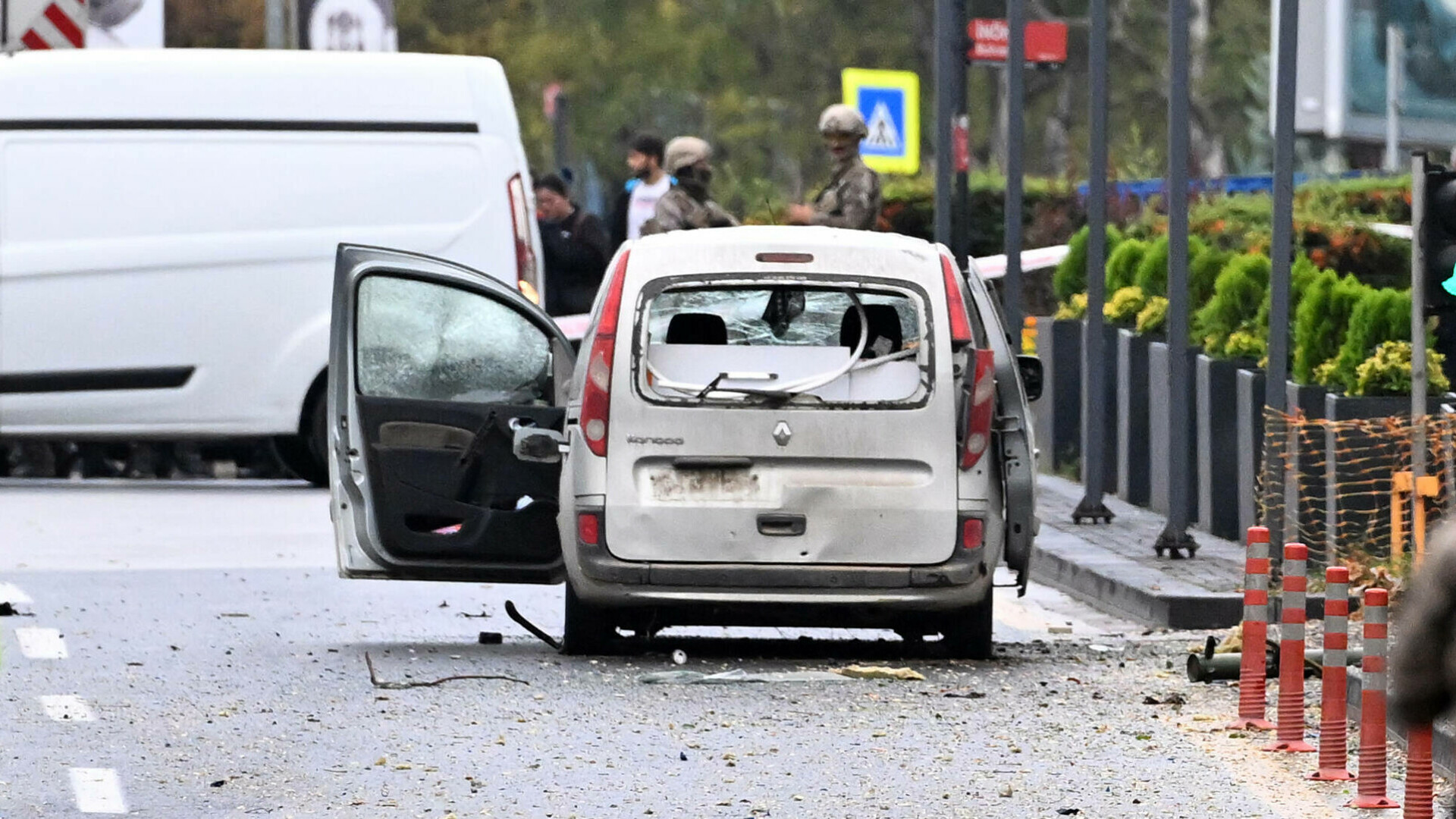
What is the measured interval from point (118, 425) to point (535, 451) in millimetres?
7958

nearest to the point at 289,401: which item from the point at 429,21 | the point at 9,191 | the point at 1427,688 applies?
the point at 9,191

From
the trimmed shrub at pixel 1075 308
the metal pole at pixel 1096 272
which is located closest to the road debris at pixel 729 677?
the metal pole at pixel 1096 272

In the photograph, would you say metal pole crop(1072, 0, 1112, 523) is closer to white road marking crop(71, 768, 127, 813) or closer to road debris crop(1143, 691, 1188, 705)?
road debris crop(1143, 691, 1188, 705)

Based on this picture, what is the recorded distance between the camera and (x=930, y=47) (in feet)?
196

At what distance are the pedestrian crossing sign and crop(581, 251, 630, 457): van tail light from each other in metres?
15.8

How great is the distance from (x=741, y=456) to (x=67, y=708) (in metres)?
2.47

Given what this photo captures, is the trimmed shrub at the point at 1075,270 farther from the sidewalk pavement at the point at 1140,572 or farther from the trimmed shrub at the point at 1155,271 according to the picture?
the sidewalk pavement at the point at 1140,572

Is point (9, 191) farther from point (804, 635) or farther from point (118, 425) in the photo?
point (804, 635)

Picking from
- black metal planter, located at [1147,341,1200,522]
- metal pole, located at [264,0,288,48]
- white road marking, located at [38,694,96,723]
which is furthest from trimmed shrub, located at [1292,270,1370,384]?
metal pole, located at [264,0,288,48]

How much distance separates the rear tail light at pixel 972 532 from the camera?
11180mm

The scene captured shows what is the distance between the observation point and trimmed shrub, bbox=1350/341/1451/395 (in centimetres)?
1387

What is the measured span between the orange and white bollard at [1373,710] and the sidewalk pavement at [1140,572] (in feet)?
13.3

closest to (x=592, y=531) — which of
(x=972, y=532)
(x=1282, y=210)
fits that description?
(x=972, y=532)

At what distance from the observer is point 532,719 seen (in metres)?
9.89
